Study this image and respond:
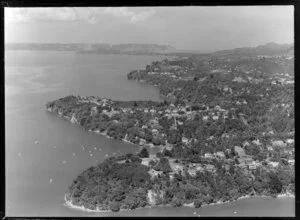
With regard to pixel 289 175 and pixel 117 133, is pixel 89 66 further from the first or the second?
pixel 289 175

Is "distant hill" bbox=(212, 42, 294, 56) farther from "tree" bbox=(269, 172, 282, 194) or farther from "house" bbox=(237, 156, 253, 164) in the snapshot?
"tree" bbox=(269, 172, 282, 194)

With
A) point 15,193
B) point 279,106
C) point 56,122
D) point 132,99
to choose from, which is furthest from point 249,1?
point 15,193

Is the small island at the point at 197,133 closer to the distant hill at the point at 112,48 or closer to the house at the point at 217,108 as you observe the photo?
the house at the point at 217,108

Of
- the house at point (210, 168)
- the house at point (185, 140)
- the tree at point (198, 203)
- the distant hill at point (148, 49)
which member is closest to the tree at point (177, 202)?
the tree at point (198, 203)

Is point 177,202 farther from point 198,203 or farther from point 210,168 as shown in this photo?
point 210,168

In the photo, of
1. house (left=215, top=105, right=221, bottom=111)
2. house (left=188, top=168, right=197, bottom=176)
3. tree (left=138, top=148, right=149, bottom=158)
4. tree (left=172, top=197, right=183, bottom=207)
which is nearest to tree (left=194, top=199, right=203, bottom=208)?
tree (left=172, top=197, right=183, bottom=207)

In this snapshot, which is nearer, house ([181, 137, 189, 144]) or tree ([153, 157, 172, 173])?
tree ([153, 157, 172, 173])
